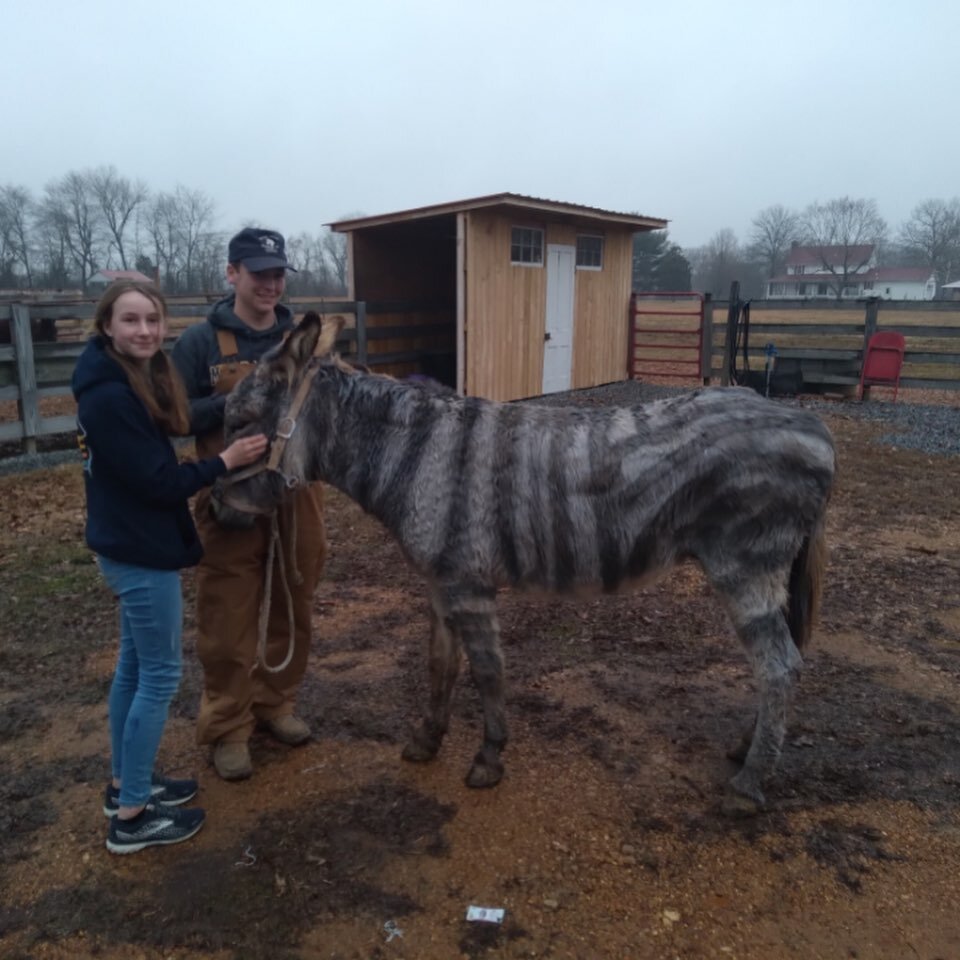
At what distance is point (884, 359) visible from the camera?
1335cm

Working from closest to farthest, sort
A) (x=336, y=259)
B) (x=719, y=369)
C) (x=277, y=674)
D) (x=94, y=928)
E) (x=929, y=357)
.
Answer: (x=94, y=928), (x=277, y=674), (x=929, y=357), (x=719, y=369), (x=336, y=259)

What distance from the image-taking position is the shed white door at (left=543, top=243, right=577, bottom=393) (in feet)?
43.9

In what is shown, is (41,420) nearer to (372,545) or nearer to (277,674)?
(372,545)

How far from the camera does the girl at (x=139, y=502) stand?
96.9 inches

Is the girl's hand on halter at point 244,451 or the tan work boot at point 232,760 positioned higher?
the girl's hand on halter at point 244,451

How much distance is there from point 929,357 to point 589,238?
6.63 m

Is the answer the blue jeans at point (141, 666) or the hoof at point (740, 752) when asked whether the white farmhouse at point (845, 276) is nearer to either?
the hoof at point (740, 752)

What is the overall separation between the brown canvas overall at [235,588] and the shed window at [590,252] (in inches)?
470

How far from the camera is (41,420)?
8602mm

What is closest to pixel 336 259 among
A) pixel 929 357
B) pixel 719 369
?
pixel 719 369

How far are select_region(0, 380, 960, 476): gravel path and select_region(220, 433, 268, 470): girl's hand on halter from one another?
220 inches

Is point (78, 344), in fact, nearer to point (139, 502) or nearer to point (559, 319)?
point (139, 502)

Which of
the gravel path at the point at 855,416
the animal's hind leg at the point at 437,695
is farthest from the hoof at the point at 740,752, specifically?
Answer: the gravel path at the point at 855,416

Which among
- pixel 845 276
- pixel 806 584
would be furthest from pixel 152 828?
pixel 845 276
